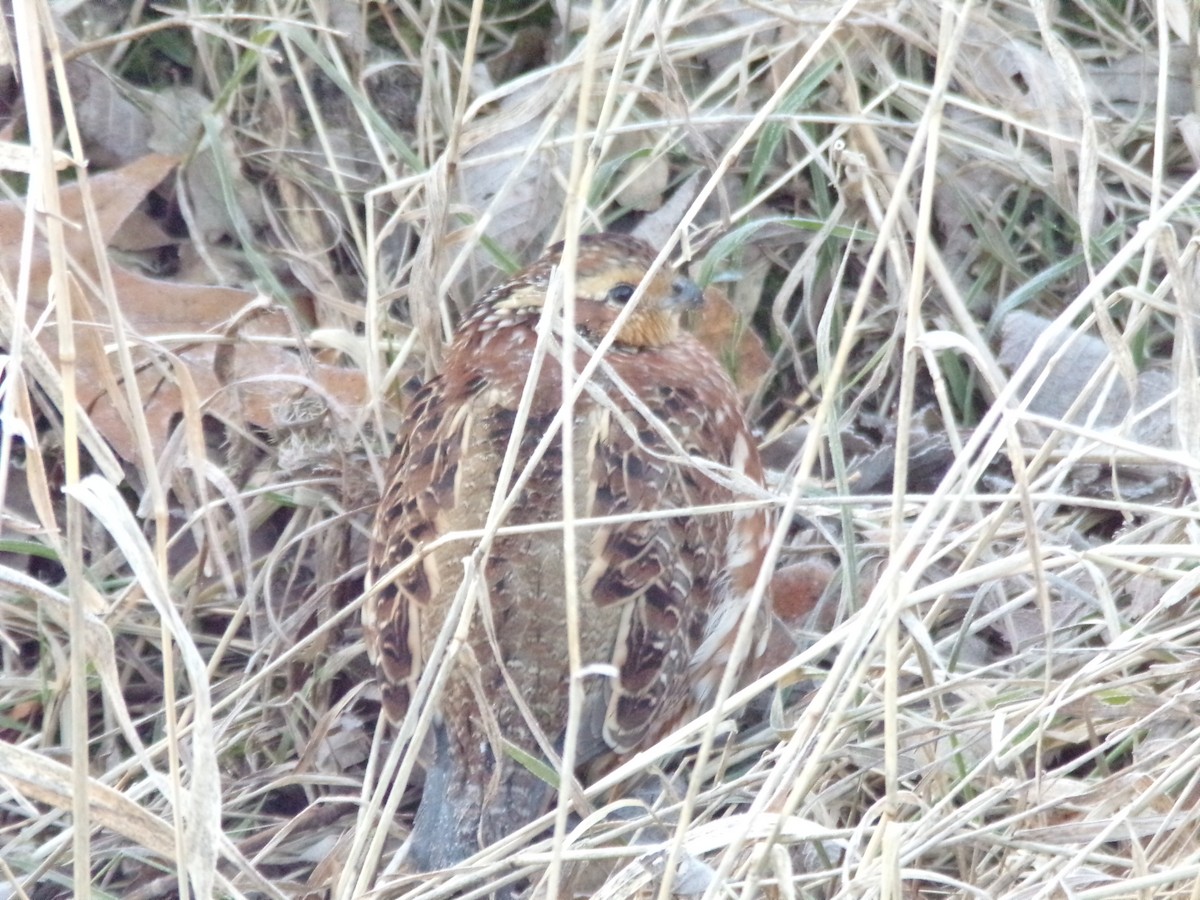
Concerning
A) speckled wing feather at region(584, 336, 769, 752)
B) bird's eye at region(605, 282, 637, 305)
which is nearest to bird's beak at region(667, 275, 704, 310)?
bird's eye at region(605, 282, 637, 305)

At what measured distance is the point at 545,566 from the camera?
3264 mm

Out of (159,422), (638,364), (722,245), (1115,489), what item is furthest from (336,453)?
(1115,489)

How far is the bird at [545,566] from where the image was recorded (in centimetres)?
319

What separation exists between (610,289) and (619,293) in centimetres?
3

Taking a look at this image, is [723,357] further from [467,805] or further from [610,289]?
[467,805]

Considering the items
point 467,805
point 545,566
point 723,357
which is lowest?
point 467,805

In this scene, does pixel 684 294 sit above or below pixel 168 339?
below

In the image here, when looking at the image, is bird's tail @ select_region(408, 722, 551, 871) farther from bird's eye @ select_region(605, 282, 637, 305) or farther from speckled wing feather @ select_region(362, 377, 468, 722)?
bird's eye @ select_region(605, 282, 637, 305)

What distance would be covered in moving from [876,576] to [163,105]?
2.52m

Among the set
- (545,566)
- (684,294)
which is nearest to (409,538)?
(545,566)

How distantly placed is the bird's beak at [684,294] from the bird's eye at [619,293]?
120mm

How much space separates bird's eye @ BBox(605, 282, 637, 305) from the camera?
3.87 metres

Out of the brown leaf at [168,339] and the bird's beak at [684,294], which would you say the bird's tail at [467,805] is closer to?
the brown leaf at [168,339]

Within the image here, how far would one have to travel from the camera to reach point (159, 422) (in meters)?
4.01
